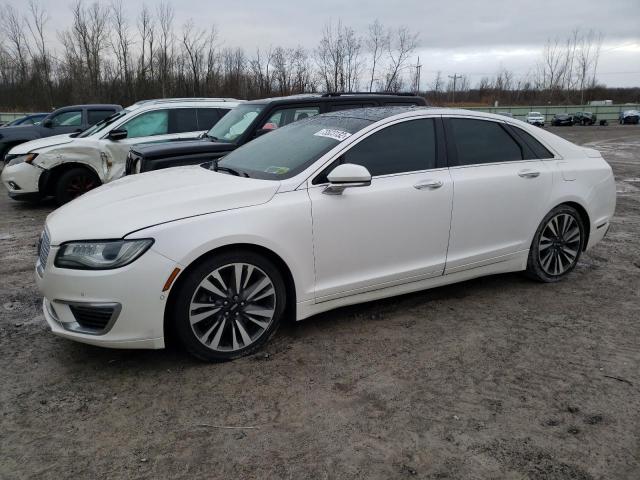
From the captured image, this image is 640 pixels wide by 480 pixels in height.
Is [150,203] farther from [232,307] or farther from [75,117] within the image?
[75,117]

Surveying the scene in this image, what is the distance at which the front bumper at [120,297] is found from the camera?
3.04m

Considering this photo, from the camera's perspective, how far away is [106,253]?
3.07 meters

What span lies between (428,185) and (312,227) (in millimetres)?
1041

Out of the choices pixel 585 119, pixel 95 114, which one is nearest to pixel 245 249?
pixel 95 114

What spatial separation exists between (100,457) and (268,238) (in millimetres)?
1534

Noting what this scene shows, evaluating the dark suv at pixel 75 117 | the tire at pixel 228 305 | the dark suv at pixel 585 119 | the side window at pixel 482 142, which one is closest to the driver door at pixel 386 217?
the side window at pixel 482 142

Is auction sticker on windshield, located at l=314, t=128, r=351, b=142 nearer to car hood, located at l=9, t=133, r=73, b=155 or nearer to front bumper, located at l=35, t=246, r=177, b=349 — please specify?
front bumper, located at l=35, t=246, r=177, b=349

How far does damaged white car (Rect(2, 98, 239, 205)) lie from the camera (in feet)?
28.3

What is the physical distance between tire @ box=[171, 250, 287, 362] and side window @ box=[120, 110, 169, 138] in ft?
20.4

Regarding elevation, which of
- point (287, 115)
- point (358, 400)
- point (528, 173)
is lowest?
point (358, 400)

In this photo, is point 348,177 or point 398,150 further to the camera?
point 398,150

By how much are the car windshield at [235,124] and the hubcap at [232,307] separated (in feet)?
12.4

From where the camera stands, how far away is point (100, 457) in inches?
99.6

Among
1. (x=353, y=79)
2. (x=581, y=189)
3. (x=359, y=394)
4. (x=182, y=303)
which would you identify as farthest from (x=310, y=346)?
(x=353, y=79)
